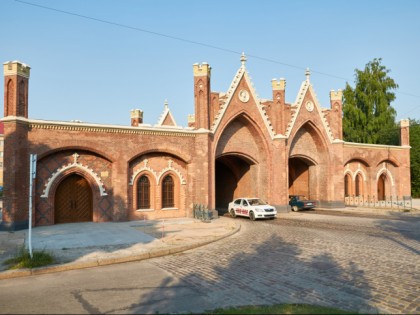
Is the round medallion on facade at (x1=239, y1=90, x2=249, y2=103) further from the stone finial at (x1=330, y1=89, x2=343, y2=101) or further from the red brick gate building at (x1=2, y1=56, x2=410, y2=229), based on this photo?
the stone finial at (x1=330, y1=89, x2=343, y2=101)

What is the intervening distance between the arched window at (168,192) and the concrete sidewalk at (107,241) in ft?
8.84

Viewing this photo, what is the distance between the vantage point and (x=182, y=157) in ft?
76.6

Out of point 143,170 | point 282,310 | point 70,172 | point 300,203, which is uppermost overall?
point 143,170

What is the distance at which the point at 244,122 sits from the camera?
27.5 m

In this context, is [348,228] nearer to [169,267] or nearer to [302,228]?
[302,228]

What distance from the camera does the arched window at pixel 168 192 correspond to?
23.4 meters

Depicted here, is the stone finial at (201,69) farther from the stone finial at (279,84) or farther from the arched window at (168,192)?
the arched window at (168,192)

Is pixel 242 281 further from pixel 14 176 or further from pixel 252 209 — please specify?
pixel 252 209

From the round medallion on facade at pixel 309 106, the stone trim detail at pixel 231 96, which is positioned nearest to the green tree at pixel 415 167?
the round medallion on facade at pixel 309 106

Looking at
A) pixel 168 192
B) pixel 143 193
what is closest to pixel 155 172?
pixel 143 193

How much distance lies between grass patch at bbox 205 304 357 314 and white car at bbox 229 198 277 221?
52.1 feet

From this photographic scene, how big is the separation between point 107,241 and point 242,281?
25.0 ft

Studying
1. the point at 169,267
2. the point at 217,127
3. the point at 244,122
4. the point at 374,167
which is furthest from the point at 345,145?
the point at 169,267

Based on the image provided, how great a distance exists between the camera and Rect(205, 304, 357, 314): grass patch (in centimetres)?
618
